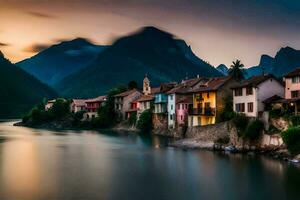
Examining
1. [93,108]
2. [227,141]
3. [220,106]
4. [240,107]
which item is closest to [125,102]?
[93,108]

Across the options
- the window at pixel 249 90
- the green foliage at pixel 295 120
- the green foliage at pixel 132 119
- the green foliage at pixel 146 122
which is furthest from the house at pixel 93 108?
the green foliage at pixel 295 120

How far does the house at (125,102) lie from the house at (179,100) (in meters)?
28.0

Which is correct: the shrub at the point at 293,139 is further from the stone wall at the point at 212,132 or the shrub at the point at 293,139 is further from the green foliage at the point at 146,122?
the green foliage at the point at 146,122

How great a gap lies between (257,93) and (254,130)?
718 centimetres

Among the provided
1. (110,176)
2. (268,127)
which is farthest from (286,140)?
(110,176)

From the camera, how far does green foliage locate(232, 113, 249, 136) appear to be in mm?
61188

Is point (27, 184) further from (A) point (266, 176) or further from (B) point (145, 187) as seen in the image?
(A) point (266, 176)

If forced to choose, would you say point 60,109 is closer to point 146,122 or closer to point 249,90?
point 146,122

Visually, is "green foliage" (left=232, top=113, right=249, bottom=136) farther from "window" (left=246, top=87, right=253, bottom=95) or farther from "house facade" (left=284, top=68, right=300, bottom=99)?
"house facade" (left=284, top=68, right=300, bottom=99)

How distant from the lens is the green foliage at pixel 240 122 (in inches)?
2409

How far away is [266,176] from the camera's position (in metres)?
42.9

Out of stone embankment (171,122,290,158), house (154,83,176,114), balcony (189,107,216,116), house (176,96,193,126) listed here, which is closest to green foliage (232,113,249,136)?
stone embankment (171,122,290,158)

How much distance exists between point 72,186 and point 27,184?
412 cm

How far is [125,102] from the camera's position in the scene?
125250 millimetres
